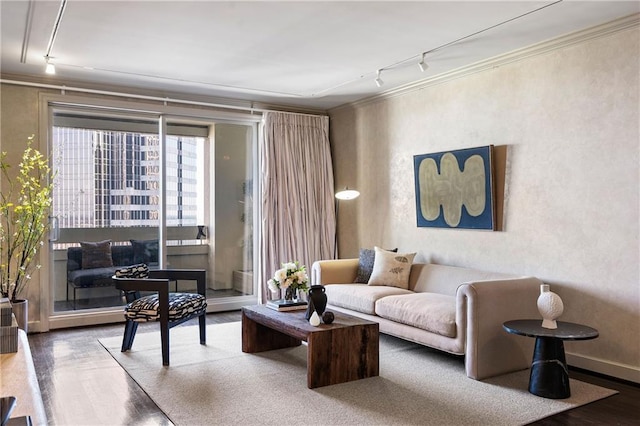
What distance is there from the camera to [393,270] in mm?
5195

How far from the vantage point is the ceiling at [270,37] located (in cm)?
349

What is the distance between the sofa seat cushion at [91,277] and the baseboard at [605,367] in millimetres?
4767

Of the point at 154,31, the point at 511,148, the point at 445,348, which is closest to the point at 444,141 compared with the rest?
the point at 511,148

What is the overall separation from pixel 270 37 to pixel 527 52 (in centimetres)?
221

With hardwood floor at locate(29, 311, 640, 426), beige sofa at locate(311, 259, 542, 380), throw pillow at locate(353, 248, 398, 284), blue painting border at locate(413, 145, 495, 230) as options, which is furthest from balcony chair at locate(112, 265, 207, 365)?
blue painting border at locate(413, 145, 495, 230)

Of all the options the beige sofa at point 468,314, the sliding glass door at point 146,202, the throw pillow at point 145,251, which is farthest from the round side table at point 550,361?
the throw pillow at point 145,251

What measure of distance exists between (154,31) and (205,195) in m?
2.73

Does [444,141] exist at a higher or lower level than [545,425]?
higher

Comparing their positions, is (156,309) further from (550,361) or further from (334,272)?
(550,361)

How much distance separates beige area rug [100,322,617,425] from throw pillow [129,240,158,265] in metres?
1.67

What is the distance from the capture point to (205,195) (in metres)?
6.38

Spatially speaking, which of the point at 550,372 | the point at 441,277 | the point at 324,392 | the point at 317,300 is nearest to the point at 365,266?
the point at 441,277

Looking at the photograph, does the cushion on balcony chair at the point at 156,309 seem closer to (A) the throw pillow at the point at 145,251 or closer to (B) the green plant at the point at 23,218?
(B) the green plant at the point at 23,218

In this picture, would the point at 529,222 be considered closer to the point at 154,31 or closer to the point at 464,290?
the point at 464,290
